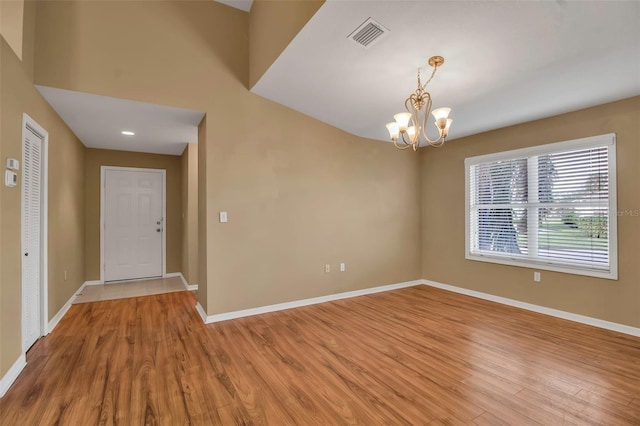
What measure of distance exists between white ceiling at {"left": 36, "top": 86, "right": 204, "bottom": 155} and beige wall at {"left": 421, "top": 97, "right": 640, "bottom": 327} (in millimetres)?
3943

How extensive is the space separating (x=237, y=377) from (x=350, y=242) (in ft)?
8.77

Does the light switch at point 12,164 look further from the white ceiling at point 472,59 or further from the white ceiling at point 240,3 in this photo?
the white ceiling at point 240,3

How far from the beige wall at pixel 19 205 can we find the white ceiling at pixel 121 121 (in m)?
0.14

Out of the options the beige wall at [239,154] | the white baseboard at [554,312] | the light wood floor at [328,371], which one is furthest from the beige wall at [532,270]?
the beige wall at [239,154]

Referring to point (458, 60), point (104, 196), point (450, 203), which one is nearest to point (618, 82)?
point (458, 60)

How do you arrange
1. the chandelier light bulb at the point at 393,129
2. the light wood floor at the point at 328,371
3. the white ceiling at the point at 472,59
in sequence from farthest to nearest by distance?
the chandelier light bulb at the point at 393,129
the white ceiling at the point at 472,59
the light wood floor at the point at 328,371

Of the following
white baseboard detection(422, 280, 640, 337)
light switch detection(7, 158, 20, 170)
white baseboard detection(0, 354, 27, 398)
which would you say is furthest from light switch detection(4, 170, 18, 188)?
white baseboard detection(422, 280, 640, 337)

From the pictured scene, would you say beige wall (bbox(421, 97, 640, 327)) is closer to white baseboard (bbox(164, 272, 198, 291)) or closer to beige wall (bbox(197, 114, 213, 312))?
beige wall (bbox(197, 114, 213, 312))

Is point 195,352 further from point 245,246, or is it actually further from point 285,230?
point 285,230

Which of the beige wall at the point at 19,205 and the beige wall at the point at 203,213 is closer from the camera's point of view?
the beige wall at the point at 19,205

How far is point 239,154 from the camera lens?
3.74m

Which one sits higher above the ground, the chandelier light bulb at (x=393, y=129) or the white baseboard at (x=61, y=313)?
the chandelier light bulb at (x=393, y=129)

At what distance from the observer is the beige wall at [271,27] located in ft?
8.43

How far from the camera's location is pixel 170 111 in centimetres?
351
